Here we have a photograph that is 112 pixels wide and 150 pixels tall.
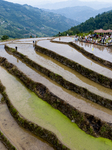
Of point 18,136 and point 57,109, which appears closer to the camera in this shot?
point 18,136

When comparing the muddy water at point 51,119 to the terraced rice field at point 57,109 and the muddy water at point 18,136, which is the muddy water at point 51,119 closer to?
the terraced rice field at point 57,109

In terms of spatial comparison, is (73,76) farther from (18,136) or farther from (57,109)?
(18,136)

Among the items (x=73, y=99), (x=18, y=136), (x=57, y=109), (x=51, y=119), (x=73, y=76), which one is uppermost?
(x=73, y=76)

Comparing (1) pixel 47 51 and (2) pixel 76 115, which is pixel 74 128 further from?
(1) pixel 47 51

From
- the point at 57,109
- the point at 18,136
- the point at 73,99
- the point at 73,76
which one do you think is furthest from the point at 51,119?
the point at 73,76

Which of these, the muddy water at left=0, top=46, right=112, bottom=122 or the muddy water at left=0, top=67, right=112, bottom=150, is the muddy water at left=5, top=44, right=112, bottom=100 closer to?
the muddy water at left=0, top=46, right=112, bottom=122

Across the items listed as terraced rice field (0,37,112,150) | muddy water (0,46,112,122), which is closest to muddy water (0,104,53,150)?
terraced rice field (0,37,112,150)

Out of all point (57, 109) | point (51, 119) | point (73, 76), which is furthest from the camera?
point (73, 76)
